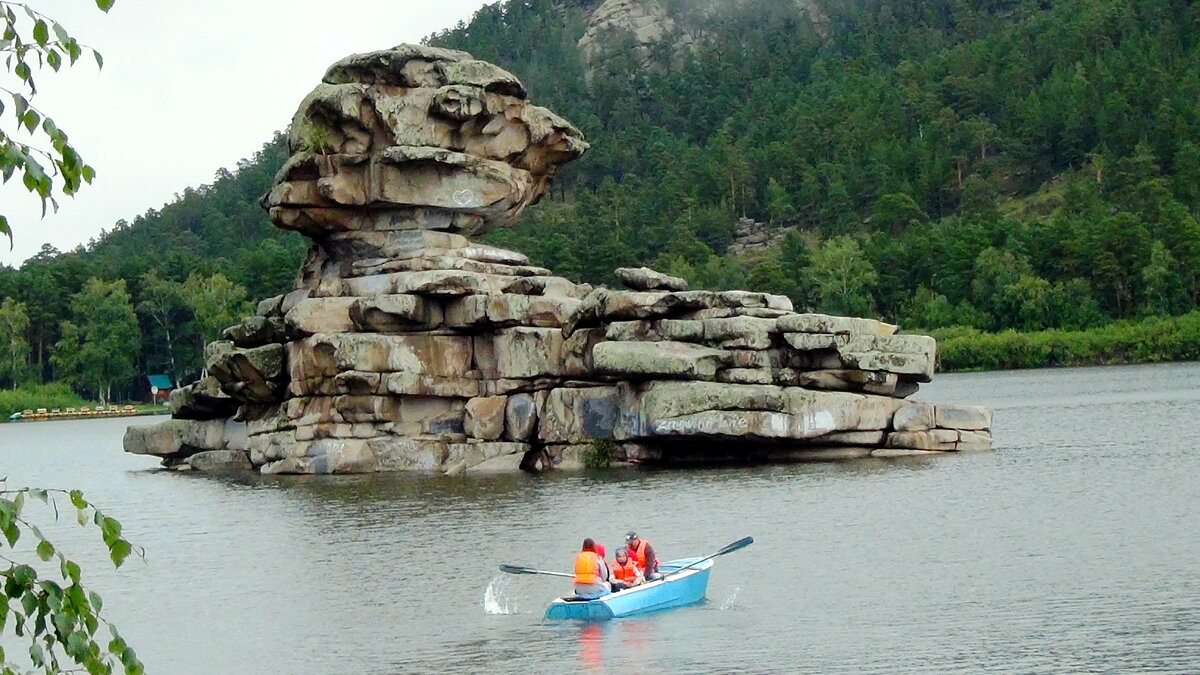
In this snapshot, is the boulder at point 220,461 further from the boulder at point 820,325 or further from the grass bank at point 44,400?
the grass bank at point 44,400

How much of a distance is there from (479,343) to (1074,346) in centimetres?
6542

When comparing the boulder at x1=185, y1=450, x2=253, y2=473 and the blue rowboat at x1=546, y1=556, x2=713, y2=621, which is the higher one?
the boulder at x1=185, y1=450, x2=253, y2=473

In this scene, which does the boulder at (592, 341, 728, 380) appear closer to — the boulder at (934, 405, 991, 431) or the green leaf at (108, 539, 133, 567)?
the boulder at (934, 405, 991, 431)

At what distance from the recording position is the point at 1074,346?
111 metres

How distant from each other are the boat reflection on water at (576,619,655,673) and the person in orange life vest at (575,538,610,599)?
542mm

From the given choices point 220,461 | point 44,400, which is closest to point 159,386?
point 44,400

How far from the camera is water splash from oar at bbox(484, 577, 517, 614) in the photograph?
105ft

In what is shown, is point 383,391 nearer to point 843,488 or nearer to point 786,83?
point 843,488

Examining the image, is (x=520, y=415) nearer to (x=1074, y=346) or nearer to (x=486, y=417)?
(x=486, y=417)

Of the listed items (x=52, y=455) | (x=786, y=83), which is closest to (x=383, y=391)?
(x=52, y=455)

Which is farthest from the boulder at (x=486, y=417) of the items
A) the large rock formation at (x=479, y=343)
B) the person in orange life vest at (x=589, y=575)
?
the person in orange life vest at (x=589, y=575)

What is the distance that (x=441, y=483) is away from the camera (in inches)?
2078

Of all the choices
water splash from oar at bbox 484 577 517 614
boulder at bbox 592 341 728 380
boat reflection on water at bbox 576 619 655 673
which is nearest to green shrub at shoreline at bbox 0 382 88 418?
boulder at bbox 592 341 728 380

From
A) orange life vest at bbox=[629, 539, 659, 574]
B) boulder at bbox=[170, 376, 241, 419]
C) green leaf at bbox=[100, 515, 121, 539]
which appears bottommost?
orange life vest at bbox=[629, 539, 659, 574]
